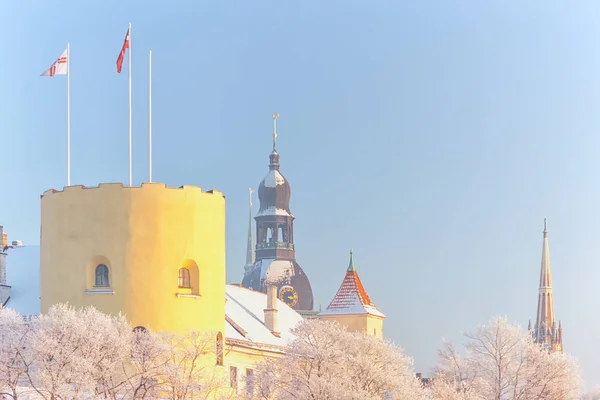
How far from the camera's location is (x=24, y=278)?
99.3 meters

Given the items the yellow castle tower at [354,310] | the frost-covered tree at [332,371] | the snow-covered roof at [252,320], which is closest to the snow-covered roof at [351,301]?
the yellow castle tower at [354,310]

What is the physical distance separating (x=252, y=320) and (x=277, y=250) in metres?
81.6

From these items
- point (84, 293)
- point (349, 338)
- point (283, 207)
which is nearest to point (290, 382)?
point (349, 338)

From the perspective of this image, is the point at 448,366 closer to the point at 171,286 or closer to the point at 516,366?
the point at 516,366

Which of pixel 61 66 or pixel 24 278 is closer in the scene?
pixel 61 66

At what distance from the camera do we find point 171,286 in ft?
268

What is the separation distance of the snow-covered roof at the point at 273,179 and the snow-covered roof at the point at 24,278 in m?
85.3

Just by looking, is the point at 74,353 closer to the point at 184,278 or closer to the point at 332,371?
the point at 184,278

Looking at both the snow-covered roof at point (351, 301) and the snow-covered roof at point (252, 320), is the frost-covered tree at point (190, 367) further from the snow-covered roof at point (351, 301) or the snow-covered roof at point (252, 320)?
the snow-covered roof at point (351, 301)

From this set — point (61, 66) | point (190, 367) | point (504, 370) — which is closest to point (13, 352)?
point (190, 367)

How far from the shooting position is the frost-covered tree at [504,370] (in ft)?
303

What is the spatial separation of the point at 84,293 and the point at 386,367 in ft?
52.9

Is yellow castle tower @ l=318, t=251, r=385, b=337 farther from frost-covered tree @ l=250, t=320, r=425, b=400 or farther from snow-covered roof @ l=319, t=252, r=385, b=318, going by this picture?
frost-covered tree @ l=250, t=320, r=425, b=400

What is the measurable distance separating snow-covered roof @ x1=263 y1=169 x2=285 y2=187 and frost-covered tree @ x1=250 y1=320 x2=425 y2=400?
10055 centimetres
